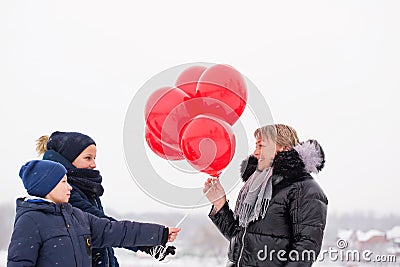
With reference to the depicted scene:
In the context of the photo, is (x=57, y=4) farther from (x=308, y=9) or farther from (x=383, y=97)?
(x=383, y=97)

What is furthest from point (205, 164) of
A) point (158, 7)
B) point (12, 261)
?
point (158, 7)

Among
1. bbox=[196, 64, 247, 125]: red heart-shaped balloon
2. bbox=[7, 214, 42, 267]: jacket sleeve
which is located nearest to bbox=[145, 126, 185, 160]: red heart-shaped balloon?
bbox=[196, 64, 247, 125]: red heart-shaped balloon

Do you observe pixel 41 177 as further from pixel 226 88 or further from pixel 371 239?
pixel 371 239

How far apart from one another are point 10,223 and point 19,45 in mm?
1378

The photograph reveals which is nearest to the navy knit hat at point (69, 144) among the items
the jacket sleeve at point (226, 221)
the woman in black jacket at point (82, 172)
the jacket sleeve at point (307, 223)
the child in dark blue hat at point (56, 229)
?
the woman in black jacket at point (82, 172)

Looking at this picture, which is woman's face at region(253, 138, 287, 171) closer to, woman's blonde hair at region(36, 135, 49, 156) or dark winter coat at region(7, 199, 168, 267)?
dark winter coat at region(7, 199, 168, 267)

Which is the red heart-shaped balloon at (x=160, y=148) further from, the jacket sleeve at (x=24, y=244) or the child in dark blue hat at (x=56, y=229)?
the jacket sleeve at (x=24, y=244)

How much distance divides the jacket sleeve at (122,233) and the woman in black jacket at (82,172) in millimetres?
63

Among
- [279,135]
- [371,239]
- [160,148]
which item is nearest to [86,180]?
[160,148]

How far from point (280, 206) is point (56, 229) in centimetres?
58

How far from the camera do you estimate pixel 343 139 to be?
331 cm

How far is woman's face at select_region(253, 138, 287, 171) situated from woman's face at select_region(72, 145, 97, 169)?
0.47 meters

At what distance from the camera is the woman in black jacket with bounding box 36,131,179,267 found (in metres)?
1.48

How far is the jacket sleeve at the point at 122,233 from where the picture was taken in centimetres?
140
